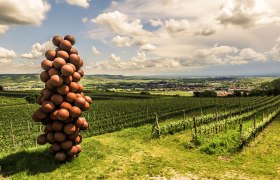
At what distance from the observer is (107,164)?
68.5 ft

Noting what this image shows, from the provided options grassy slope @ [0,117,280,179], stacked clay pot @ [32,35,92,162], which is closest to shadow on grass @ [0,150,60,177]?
grassy slope @ [0,117,280,179]

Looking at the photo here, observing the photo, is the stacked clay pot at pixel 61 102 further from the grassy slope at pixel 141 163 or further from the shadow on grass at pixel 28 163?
the grassy slope at pixel 141 163

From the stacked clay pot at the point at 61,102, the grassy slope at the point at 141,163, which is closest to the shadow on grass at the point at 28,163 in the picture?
the grassy slope at the point at 141,163

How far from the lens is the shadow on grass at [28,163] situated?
19344 mm

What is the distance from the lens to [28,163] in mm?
20359

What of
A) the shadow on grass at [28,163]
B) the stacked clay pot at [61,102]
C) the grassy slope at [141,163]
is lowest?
the grassy slope at [141,163]

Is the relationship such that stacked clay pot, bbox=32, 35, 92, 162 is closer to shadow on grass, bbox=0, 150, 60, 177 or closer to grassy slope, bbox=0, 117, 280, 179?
shadow on grass, bbox=0, 150, 60, 177

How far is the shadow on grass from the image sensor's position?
63.5 ft

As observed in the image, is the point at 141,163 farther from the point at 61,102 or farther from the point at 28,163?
the point at 28,163

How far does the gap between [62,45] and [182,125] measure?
75.1 ft

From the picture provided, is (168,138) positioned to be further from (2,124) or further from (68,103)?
(2,124)

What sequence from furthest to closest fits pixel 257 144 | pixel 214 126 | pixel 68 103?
1. pixel 214 126
2. pixel 257 144
3. pixel 68 103

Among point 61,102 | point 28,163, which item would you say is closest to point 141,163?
point 61,102

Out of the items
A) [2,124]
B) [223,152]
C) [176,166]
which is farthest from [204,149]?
[2,124]
